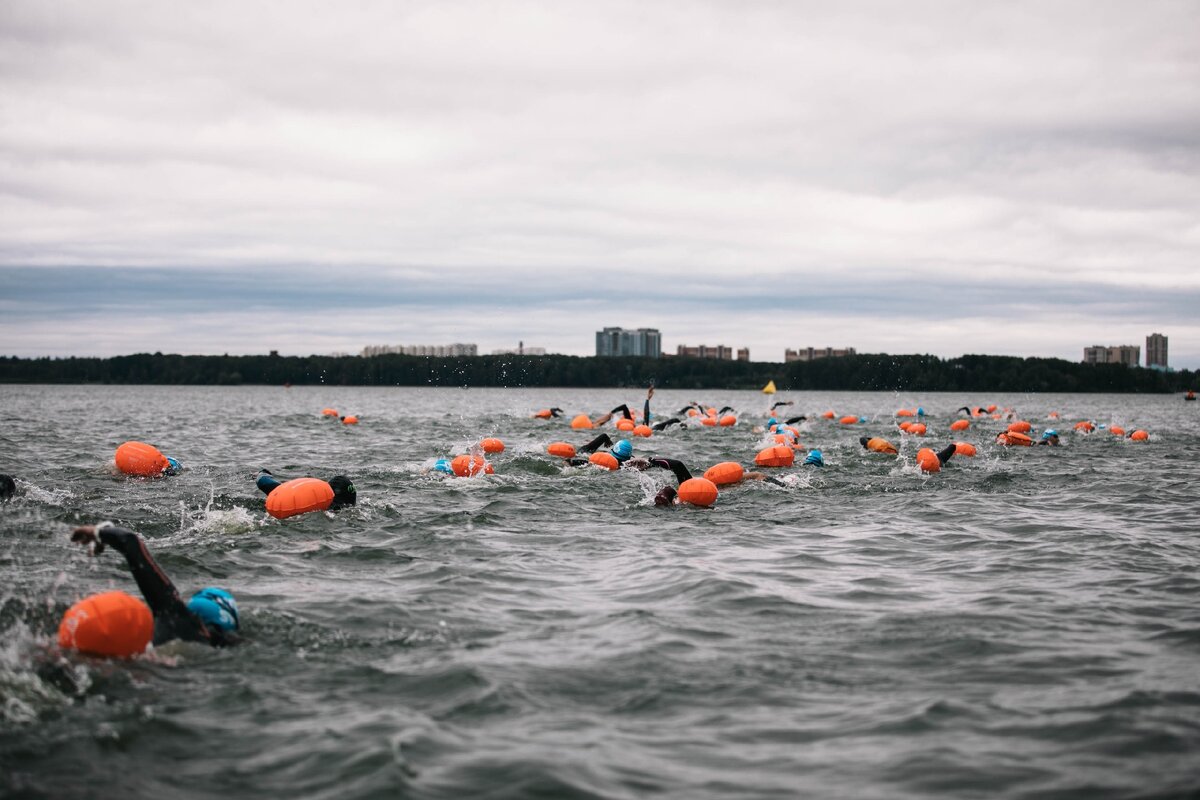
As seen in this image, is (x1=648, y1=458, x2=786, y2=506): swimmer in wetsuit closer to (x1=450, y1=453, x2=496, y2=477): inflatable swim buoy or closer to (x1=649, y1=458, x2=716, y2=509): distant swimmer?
(x1=649, y1=458, x2=716, y2=509): distant swimmer

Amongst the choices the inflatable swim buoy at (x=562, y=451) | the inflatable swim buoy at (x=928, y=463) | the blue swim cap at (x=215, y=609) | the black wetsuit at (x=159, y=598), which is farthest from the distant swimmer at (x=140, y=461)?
the inflatable swim buoy at (x=928, y=463)

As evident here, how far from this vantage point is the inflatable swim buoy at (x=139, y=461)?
19.6 meters

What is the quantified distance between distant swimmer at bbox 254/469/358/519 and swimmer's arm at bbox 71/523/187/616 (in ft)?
21.1

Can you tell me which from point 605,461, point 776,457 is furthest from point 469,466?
point 776,457

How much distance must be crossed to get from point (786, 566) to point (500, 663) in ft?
16.7

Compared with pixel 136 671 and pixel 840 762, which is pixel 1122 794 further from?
pixel 136 671

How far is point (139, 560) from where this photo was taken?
25.7ft

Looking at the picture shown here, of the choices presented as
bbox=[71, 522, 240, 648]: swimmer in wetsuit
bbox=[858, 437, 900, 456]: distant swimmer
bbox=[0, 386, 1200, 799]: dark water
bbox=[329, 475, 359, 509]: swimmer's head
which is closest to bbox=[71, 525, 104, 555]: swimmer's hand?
bbox=[71, 522, 240, 648]: swimmer in wetsuit

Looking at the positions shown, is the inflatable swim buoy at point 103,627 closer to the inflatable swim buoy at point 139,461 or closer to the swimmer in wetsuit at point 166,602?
the swimmer in wetsuit at point 166,602

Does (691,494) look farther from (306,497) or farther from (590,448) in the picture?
(590,448)

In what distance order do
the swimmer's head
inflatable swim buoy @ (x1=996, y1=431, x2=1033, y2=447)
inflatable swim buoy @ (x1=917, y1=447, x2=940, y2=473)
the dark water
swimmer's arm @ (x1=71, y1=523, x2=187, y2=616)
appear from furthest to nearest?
1. inflatable swim buoy @ (x1=996, y1=431, x2=1033, y2=447)
2. inflatable swim buoy @ (x1=917, y1=447, x2=940, y2=473)
3. the swimmer's head
4. swimmer's arm @ (x1=71, y1=523, x2=187, y2=616)
5. the dark water

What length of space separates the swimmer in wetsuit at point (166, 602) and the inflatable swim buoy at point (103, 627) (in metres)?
0.33

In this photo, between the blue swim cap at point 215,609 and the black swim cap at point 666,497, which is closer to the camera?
the blue swim cap at point 215,609

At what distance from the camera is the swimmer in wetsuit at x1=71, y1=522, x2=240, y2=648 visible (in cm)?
775
